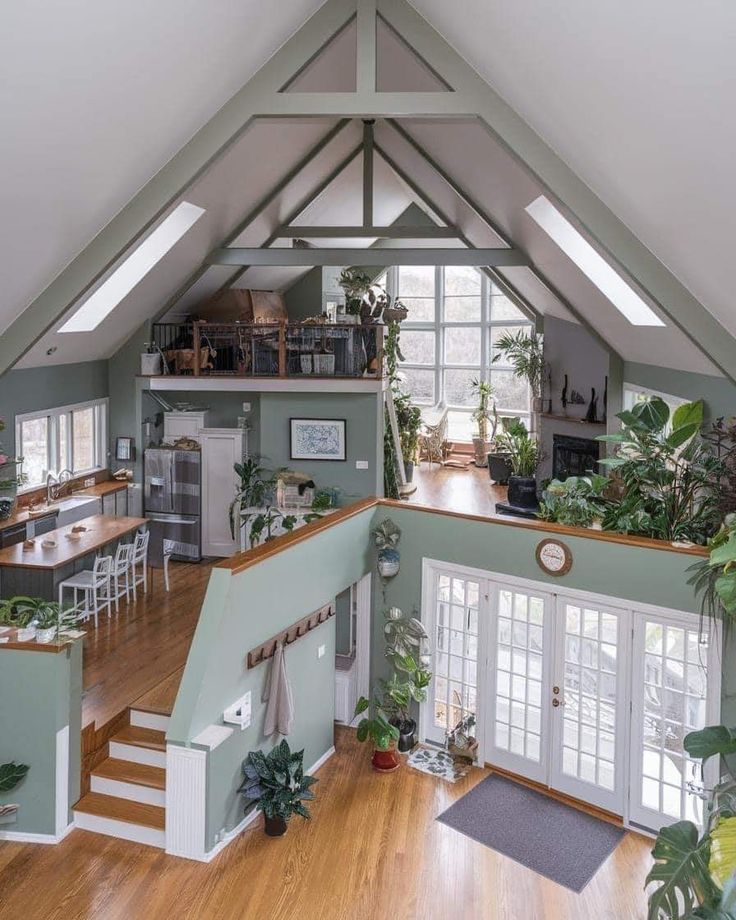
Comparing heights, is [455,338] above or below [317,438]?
above

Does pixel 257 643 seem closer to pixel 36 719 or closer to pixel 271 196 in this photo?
pixel 36 719

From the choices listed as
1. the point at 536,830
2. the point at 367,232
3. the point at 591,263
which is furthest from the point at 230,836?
the point at 367,232

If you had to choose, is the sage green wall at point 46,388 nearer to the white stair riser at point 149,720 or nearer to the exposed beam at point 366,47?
the white stair riser at point 149,720

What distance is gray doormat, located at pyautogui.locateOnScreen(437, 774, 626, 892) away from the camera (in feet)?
23.4

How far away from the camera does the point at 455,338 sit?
59.0ft

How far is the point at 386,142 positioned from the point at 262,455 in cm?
448

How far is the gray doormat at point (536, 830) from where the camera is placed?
7.12 m

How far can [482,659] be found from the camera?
28.2ft

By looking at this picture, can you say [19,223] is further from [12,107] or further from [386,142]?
[386,142]

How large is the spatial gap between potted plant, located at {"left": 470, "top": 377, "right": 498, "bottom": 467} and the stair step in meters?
10.8

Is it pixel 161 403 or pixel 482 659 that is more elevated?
pixel 161 403

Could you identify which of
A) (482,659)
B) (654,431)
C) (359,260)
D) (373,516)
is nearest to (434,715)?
(482,659)

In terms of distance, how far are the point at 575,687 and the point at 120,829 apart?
407 cm

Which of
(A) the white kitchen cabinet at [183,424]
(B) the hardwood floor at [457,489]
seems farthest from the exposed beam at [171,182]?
(B) the hardwood floor at [457,489]
